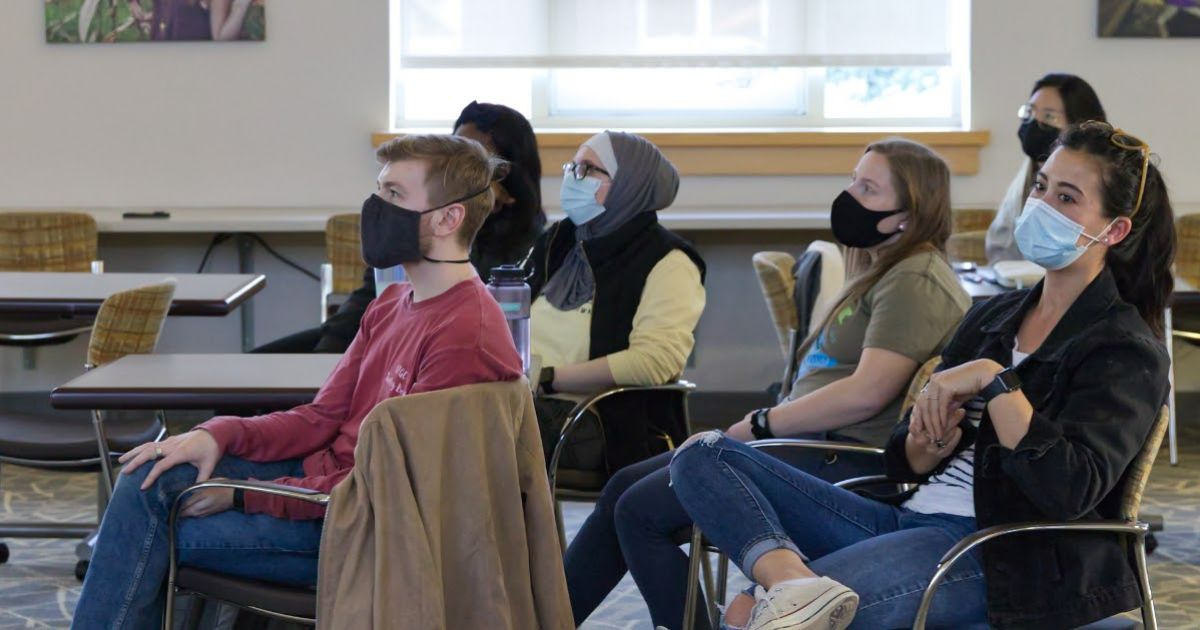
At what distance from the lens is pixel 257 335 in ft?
19.4

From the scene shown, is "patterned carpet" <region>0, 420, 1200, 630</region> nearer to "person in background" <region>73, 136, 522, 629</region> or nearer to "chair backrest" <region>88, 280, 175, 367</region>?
"chair backrest" <region>88, 280, 175, 367</region>

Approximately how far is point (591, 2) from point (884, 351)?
137 inches

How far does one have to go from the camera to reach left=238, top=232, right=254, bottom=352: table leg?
562 cm

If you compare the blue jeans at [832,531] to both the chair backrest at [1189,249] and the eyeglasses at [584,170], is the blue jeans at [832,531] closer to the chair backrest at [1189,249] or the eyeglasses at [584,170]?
the eyeglasses at [584,170]

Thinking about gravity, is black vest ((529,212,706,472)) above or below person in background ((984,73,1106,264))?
below

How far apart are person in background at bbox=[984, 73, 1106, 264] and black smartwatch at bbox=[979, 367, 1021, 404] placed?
8.40 feet

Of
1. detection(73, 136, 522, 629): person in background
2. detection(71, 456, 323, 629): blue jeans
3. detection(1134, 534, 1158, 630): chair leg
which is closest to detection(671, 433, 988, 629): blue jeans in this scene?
detection(1134, 534, 1158, 630): chair leg

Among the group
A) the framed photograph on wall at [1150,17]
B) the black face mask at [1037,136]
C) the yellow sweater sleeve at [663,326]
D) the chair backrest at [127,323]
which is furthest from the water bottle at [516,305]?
the framed photograph on wall at [1150,17]

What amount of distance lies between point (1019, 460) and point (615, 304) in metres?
1.30

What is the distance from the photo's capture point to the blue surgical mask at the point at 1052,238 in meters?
2.15

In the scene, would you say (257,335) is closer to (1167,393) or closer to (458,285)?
(458,285)

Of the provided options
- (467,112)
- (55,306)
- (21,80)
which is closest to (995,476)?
(467,112)

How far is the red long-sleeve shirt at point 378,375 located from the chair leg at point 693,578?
17.0 inches

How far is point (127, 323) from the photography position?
128 inches
